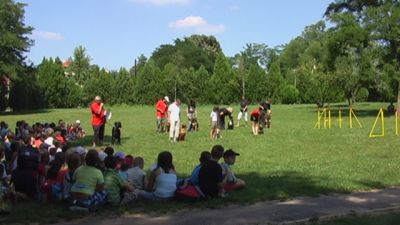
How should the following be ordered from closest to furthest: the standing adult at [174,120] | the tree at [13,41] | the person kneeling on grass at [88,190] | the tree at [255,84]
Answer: the person kneeling on grass at [88,190], the standing adult at [174,120], the tree at [13,41], the tree at [255,84]

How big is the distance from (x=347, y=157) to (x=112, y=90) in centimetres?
6217

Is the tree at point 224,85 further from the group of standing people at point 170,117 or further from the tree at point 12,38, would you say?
the group of standing people at point 170,117

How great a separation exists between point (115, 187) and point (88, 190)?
54 cm

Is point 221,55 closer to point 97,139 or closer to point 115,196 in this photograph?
point 97,139

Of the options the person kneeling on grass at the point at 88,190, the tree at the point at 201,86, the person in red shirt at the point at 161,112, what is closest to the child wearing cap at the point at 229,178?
the person kneeling on grass at the point at 88,190

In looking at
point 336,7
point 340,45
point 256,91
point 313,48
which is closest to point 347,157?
point 340,45

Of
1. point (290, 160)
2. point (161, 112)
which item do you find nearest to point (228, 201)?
point (290, 160)

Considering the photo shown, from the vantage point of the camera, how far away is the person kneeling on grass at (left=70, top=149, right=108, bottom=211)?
9.43 metres

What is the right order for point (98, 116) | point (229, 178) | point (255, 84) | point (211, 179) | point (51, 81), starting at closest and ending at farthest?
point (211, 179)
point (229, 178)
point (98, 116)
point (51, 81)
point (255, 84)

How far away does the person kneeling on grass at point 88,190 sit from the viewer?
30.9 ft

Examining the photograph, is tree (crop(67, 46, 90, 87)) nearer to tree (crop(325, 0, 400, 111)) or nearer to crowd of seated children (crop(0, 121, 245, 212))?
tree (crop(325, 0, 400, 111))

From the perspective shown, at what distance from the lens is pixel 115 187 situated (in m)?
9.88

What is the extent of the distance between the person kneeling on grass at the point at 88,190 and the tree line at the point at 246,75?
36002 millimetres

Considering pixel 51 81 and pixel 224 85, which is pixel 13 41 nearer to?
pixel 51 81
